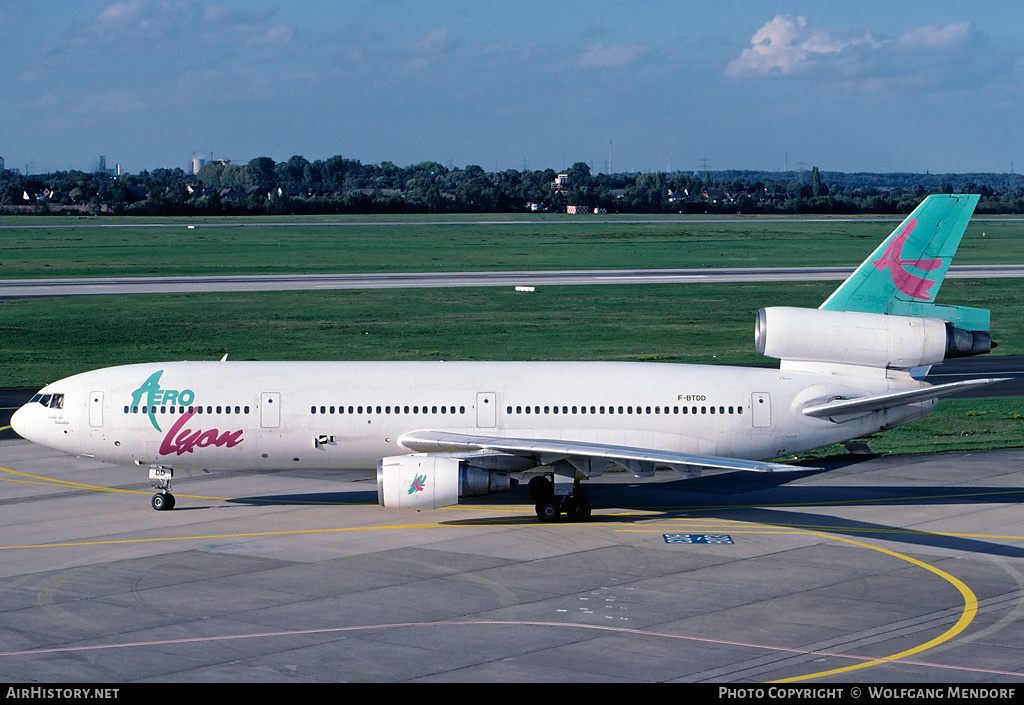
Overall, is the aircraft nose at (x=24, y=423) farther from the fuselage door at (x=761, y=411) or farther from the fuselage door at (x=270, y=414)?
the fuselage door at (x=761, y=411)

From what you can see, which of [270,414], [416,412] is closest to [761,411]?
[416,412]

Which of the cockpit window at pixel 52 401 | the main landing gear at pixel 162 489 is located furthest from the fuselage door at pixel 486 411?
the cockpit window at pixel 52 401

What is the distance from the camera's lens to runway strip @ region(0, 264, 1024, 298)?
11138 centimetres

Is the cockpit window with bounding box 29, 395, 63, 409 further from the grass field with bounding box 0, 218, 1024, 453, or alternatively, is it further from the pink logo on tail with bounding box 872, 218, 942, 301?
the grass field with bounding box 0, 218, 1024, 453

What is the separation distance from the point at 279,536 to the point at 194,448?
478 cm

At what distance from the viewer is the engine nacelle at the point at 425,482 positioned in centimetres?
3719

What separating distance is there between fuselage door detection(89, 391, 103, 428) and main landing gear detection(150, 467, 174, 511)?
2.34 m

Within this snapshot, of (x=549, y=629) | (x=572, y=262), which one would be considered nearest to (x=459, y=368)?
(x=549, y=629)

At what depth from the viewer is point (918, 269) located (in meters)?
40.6

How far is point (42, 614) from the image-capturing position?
29.6 metres

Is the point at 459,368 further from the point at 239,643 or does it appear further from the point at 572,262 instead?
the point at 572,262

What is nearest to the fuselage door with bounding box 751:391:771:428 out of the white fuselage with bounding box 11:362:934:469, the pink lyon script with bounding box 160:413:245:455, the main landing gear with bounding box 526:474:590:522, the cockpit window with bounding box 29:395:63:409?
the white fuselage with bounding box 11:362:934:469

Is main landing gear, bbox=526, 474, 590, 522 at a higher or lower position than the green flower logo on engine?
lower

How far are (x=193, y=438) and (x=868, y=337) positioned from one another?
69.6 feet
